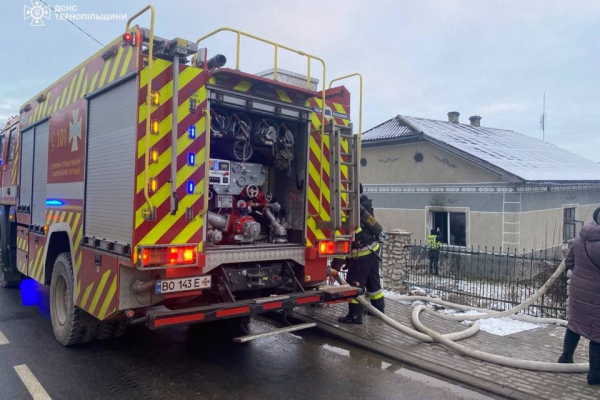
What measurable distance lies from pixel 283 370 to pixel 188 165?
2.39 meters

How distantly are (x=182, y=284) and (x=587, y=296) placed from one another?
13.0 ft

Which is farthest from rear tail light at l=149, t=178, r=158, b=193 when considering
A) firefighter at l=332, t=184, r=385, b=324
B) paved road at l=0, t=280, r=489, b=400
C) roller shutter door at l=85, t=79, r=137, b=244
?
firefighter at l=332, t=184, r=385, b=324

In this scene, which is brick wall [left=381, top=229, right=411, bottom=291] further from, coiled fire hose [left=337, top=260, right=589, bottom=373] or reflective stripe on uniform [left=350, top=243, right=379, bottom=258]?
reflective stripe on uniform [left=350, top=243, right=379, bottom=258]

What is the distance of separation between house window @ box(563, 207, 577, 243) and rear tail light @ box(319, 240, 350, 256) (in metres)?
14.4

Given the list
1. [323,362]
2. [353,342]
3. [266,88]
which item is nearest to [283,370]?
[323,362]

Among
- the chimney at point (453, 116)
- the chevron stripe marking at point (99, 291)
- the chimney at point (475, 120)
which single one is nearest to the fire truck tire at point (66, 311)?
the chevron stripe marking at point (99, 291)

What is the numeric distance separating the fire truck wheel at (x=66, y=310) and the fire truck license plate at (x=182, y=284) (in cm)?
162

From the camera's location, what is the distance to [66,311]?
5.62 m

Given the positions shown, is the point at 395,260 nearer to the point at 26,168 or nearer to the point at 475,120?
the point at 26,168

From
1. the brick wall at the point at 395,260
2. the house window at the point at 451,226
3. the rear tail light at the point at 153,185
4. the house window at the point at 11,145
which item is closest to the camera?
the rear tail light at the point at 153,185

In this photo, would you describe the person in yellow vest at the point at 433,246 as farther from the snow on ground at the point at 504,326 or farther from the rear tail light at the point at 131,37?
the rear tail light at the point at 131,37

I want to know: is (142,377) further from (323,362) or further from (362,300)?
(362,300)

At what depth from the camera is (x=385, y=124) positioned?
1909 cm

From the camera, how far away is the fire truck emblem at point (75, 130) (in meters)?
5.52
